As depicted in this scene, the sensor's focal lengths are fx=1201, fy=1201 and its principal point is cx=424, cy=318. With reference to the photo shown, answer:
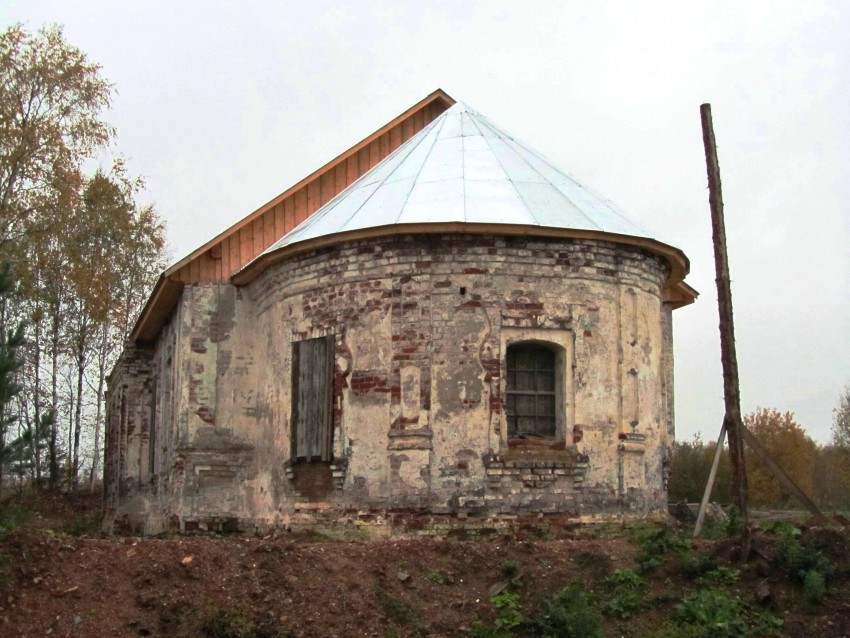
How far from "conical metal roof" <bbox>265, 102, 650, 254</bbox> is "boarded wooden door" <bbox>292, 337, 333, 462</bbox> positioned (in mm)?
1587

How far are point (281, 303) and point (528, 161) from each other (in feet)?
14.4

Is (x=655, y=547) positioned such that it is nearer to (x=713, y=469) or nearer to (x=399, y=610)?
(x=713, y=469)

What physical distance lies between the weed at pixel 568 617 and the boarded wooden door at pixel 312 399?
15.4ft

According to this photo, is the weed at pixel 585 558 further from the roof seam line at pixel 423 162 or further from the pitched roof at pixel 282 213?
the pitched roof at pixel 282 213

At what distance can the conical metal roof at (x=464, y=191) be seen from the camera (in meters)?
16.3

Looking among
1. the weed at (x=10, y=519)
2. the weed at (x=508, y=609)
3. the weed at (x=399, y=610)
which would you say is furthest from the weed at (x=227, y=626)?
the weed at (x=508, y=609)

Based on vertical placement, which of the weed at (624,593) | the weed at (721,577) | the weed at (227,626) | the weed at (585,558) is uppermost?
the weed at (585,558)

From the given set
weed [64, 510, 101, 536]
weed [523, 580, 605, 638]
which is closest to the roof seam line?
weed [523, 580, 605, 638]

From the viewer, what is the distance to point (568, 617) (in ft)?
39.7

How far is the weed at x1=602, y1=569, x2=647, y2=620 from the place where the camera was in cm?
1248

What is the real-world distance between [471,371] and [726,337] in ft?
11.3

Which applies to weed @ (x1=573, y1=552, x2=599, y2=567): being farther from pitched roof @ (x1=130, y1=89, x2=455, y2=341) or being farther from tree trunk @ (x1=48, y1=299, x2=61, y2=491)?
tree trunk @ (x1=48, y1=299, x2=61, y2=491)

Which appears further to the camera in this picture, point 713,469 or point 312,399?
point 312,399

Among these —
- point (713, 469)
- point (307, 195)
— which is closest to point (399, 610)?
point (713, 469)
